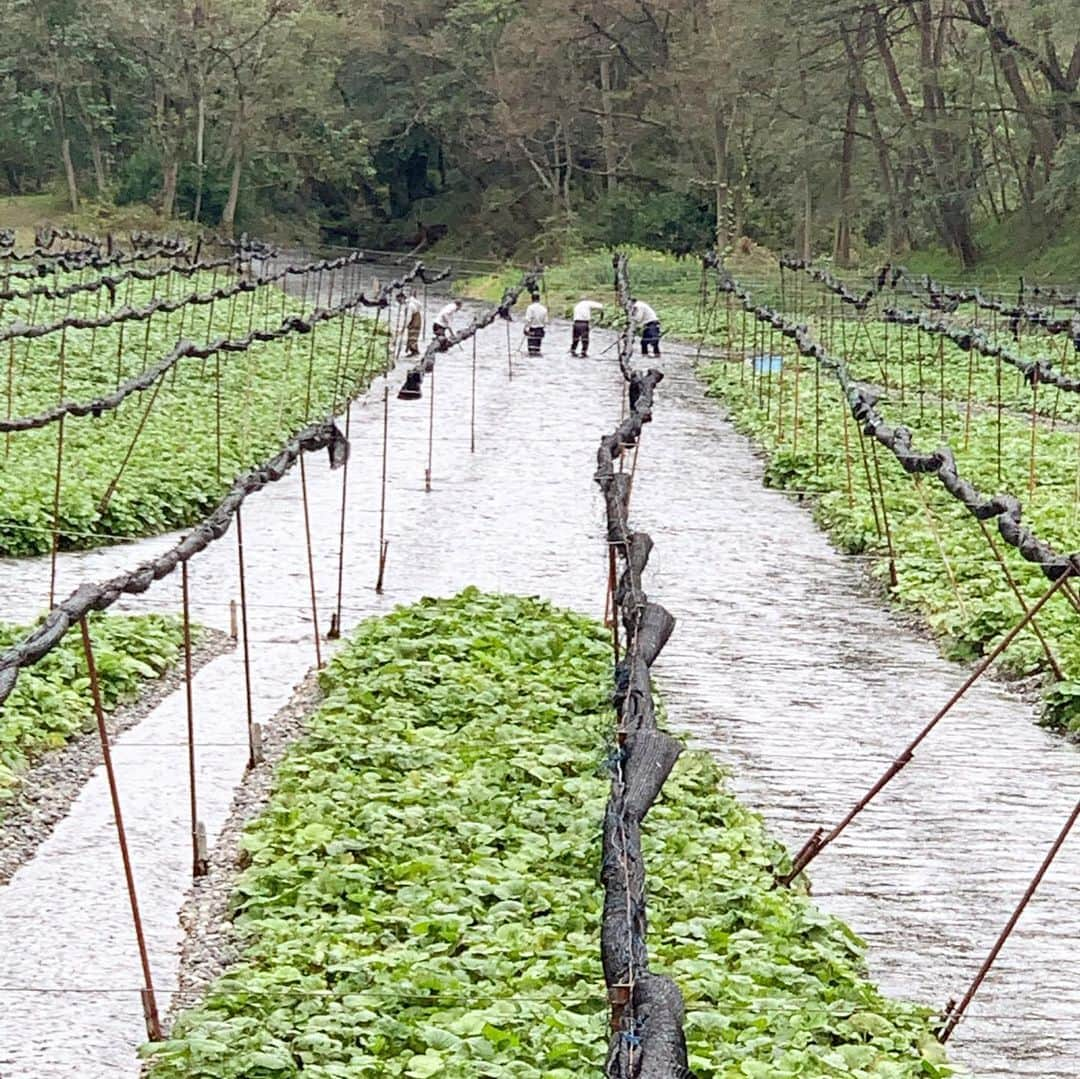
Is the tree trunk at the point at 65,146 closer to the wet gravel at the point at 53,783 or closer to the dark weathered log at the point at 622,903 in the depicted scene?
the wet gravel at the point at 53,783

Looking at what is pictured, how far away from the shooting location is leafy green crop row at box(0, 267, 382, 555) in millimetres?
14758

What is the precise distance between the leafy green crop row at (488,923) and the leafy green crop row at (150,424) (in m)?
5.24

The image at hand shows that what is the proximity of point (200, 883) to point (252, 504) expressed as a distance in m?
9.85

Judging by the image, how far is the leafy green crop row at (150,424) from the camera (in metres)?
14.8

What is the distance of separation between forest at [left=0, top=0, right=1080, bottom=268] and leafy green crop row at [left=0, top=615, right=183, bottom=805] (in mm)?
27873

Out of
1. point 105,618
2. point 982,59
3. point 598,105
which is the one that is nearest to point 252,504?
point 105,618

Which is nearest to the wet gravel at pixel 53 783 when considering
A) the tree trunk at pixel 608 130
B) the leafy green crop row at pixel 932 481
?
the leafy green crop row at pixel 932 481

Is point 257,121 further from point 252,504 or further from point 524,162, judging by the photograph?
point 252,504

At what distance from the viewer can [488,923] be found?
22.0 ft

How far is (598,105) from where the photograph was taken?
49438 mm

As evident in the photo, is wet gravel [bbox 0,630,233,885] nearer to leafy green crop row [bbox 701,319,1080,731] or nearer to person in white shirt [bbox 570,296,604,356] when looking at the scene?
leafy green crop row [bbox 701,319,1080,731]

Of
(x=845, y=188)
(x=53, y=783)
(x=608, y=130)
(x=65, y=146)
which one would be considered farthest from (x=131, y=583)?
(x=65, y=146)

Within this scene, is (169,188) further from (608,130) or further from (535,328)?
(535,328)

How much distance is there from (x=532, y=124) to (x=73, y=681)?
3958 cm
